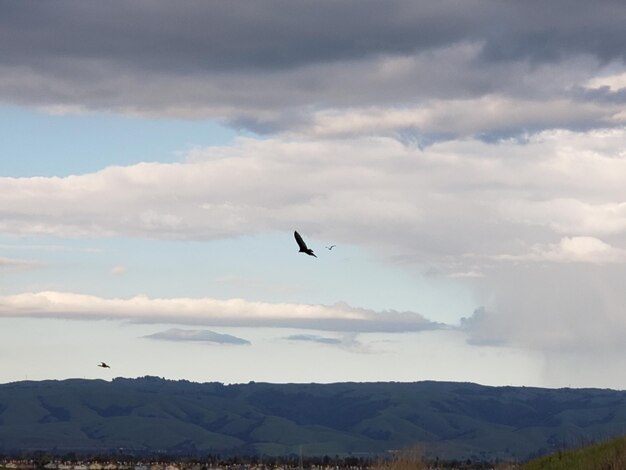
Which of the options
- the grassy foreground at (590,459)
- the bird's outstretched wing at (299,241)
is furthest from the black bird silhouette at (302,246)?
the grassy foreground at (590,459)

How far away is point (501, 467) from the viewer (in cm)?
5284

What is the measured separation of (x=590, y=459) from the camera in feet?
152

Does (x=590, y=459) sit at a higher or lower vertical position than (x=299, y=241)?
lower

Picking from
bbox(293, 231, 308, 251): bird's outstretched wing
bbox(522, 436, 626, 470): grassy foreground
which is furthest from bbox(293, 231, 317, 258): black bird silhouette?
bbox(522, 436, 626, 470): grassy foreground

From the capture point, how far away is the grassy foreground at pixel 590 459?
141 ft

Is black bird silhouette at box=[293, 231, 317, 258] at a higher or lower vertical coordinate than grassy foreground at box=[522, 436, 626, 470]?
higher

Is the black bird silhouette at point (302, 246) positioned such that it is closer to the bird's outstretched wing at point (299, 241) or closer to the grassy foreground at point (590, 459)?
the bird's outstretched wing at point (299, 241)

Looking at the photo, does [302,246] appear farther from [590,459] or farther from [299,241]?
[590,459]

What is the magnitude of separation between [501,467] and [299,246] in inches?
513

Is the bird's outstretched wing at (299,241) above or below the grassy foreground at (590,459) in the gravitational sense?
above

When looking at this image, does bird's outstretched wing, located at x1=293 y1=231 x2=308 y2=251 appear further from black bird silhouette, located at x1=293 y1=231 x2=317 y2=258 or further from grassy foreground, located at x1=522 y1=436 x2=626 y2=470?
grassy foreground, located at x1=522 y1=436 x2=626 y2=470

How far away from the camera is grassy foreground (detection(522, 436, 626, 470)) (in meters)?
43.1

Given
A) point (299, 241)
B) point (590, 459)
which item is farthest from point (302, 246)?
point (590, 459)

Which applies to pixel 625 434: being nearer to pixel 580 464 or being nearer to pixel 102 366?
Answer: pixel 580 464
